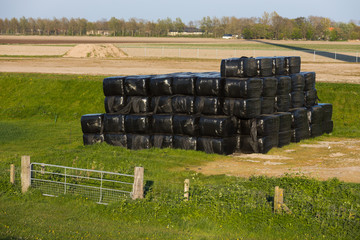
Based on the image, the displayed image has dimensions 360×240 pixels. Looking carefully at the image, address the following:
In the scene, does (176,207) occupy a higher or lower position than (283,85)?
lower

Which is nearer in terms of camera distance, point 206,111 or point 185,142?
point 206,111

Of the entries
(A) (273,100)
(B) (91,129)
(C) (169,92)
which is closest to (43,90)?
(B) (91,129)

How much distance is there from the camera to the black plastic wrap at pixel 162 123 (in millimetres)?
17672

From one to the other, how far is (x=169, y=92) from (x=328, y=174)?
21.5 feet

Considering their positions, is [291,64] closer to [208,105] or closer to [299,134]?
[299,134]

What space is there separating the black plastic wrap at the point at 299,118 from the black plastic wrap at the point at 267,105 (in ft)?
4.38

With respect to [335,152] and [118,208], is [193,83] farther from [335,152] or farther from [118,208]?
[118,208]

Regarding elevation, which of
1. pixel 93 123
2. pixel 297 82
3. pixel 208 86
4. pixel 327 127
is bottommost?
pixel 327 127

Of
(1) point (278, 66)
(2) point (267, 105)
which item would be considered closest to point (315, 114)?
(1) point (278, 66)

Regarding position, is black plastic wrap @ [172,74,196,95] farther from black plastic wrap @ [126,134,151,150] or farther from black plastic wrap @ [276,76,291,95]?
black plastic wrap @ [276,76,291,95]

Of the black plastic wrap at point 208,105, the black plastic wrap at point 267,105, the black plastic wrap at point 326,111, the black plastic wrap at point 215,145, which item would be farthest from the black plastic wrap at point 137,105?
the black plastic wrap at point 326,111

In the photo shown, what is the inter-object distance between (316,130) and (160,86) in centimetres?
722

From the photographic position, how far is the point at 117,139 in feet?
60.5

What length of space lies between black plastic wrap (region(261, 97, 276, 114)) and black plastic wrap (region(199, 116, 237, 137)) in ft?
4.83
